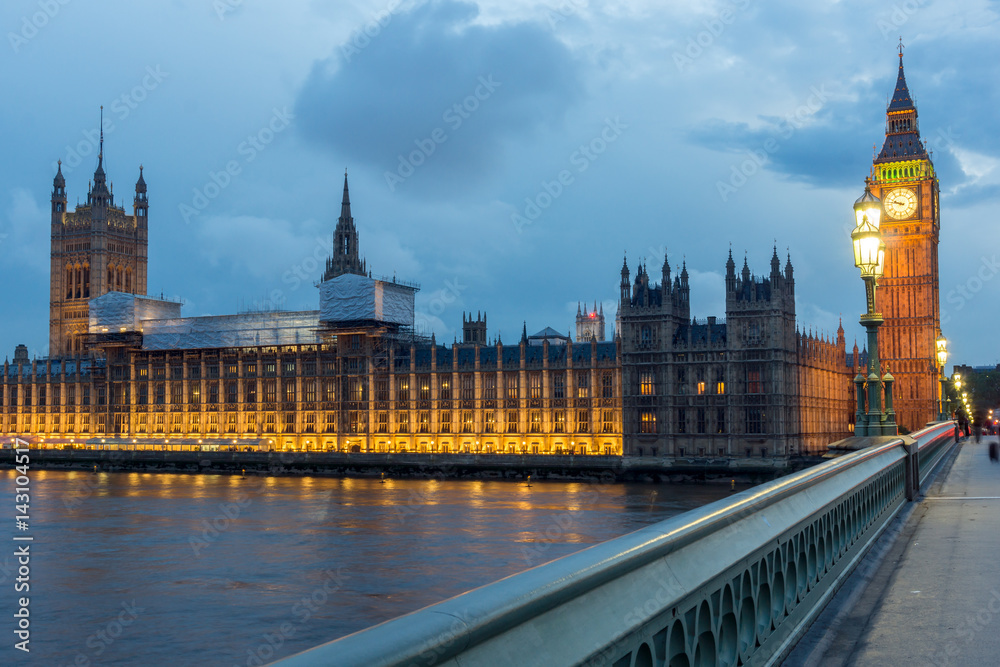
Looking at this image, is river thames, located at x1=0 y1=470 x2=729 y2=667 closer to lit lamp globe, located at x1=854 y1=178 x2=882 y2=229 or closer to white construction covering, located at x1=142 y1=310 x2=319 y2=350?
lit lamp globe, located at x1=854 y1=178 x2=882 y2=229

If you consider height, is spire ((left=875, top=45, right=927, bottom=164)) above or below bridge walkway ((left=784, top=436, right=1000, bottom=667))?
above

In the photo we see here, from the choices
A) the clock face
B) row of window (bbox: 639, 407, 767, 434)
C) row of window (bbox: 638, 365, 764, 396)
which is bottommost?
row of window (bbox: 639, 407, 767, 434)

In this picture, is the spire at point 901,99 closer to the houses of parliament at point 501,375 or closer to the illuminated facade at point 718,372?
the houses of parliament at point 501,375

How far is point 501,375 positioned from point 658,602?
95.7 metres

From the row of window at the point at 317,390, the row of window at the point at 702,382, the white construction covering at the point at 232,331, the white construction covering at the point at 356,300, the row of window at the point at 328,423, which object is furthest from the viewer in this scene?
the white construction covering at the point at 232,331

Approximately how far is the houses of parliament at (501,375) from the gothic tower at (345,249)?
79.5 ft

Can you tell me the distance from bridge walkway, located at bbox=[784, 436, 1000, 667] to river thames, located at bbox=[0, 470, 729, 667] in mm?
19713

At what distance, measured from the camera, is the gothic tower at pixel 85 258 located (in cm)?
15200

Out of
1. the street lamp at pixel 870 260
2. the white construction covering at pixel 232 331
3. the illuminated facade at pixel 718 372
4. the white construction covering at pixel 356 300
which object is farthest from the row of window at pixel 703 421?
the street lamp at pixel 870 260

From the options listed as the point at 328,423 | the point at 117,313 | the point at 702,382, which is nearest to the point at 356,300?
the point at 328,423

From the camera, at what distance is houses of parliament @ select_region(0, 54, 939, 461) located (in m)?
90.0

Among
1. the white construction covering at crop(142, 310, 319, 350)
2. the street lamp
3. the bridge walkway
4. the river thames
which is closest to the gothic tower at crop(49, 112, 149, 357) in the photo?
the white construction covering at crop(142, 310, 319, 350)

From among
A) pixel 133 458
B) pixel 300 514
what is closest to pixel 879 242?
pixel 300 514

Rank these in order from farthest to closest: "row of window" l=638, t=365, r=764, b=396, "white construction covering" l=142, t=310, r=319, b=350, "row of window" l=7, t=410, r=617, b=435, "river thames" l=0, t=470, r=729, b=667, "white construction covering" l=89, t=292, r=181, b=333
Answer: "white construction covering" l=89, t=292, r=181, b=333 < "white construction covering" l=142, t=310, r=319, b=350 < "row of window" l=7, t=410, r=617, b=435 < "row of window" l=638, t=365, r=764, b=396 < "river thames" l=0, t=470, r=729, b=667
